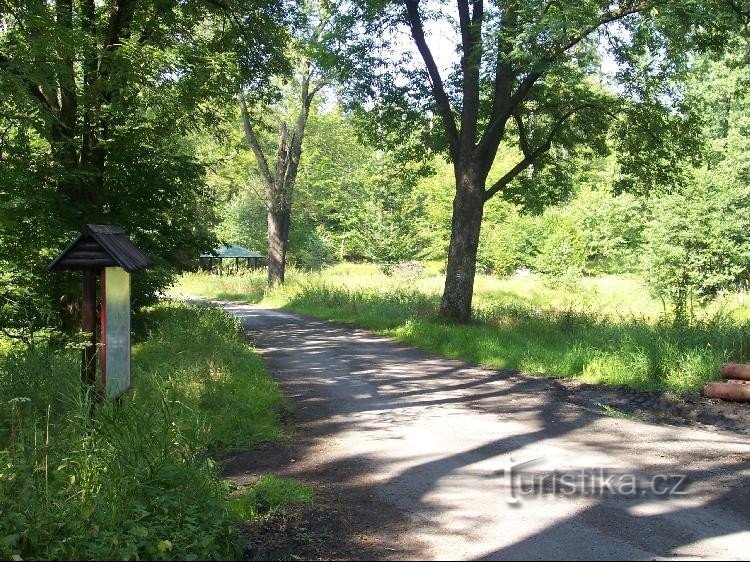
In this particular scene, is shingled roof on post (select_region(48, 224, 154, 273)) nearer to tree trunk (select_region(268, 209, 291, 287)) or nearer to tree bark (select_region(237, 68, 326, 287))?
tree bark (select_region(237, 68, 326, 287))

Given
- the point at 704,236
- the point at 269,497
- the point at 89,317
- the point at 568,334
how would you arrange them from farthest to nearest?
the point at 704,236
the point at 568,334
the point at 89,317
the point at 269,497

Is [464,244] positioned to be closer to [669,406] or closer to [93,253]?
[669,406]

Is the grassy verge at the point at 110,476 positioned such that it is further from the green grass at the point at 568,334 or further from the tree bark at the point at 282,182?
the tree bark at the point at 282,182

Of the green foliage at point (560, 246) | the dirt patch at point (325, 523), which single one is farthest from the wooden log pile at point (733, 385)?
the green foliage at point (560, 246)

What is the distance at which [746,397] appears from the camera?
8.89 meters

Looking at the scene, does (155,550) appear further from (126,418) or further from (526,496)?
(526,496)

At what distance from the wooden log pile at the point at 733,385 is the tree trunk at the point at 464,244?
7.81 metres

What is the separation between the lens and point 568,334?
549 inches

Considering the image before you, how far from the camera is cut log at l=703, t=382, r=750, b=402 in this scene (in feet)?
29.3

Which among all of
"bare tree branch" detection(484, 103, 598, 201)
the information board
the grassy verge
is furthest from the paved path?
"bare tree branch" detection(484, 103, 598, 201)

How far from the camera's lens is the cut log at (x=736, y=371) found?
9109 mm

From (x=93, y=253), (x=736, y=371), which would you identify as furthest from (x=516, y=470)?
(x=736, y=371)

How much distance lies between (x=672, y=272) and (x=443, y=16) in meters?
13.4

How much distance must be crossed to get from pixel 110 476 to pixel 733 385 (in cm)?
798
